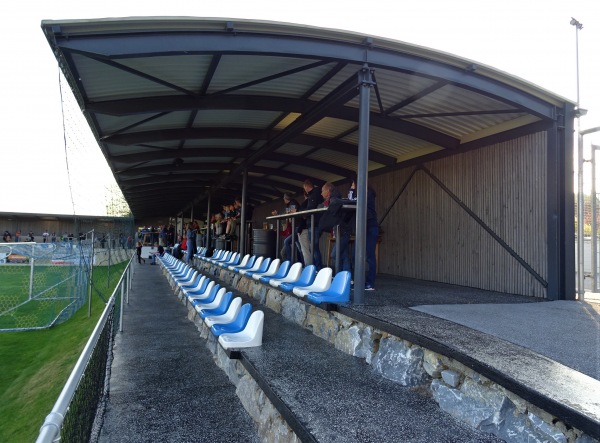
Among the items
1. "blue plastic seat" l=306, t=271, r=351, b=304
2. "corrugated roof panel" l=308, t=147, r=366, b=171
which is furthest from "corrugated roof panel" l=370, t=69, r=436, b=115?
"corrugated roof panel" l=308, t=147, r=366, b=171

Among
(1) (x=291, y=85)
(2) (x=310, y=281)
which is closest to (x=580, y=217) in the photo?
(2) (x=310, y=281)

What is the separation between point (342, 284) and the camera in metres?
4.48

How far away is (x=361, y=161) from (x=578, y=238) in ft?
11.6

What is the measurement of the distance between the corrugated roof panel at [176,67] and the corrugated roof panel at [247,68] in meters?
0.23

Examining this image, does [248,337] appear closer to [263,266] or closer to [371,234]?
[371,234]

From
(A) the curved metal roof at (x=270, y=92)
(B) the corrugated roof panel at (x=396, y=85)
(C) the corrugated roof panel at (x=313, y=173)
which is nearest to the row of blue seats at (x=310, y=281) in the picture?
(A) the curved metal roof at (x=270, y=92)

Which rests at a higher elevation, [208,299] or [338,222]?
[338,222]

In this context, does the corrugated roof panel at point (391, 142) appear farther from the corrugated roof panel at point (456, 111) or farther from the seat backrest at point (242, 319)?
the seat backrest at point (242, 319)

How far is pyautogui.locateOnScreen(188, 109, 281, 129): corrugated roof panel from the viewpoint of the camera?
758cm

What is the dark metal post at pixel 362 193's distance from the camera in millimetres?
4414

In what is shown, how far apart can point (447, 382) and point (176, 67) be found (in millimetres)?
4985

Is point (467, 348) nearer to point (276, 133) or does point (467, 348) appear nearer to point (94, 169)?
point (276, 133)

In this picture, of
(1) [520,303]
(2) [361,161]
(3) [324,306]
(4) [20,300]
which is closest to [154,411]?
(3) [324,306]

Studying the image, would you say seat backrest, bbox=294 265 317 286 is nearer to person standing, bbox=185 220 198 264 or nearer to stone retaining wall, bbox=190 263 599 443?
stone retaining wall, bbox=190 263 599 443
